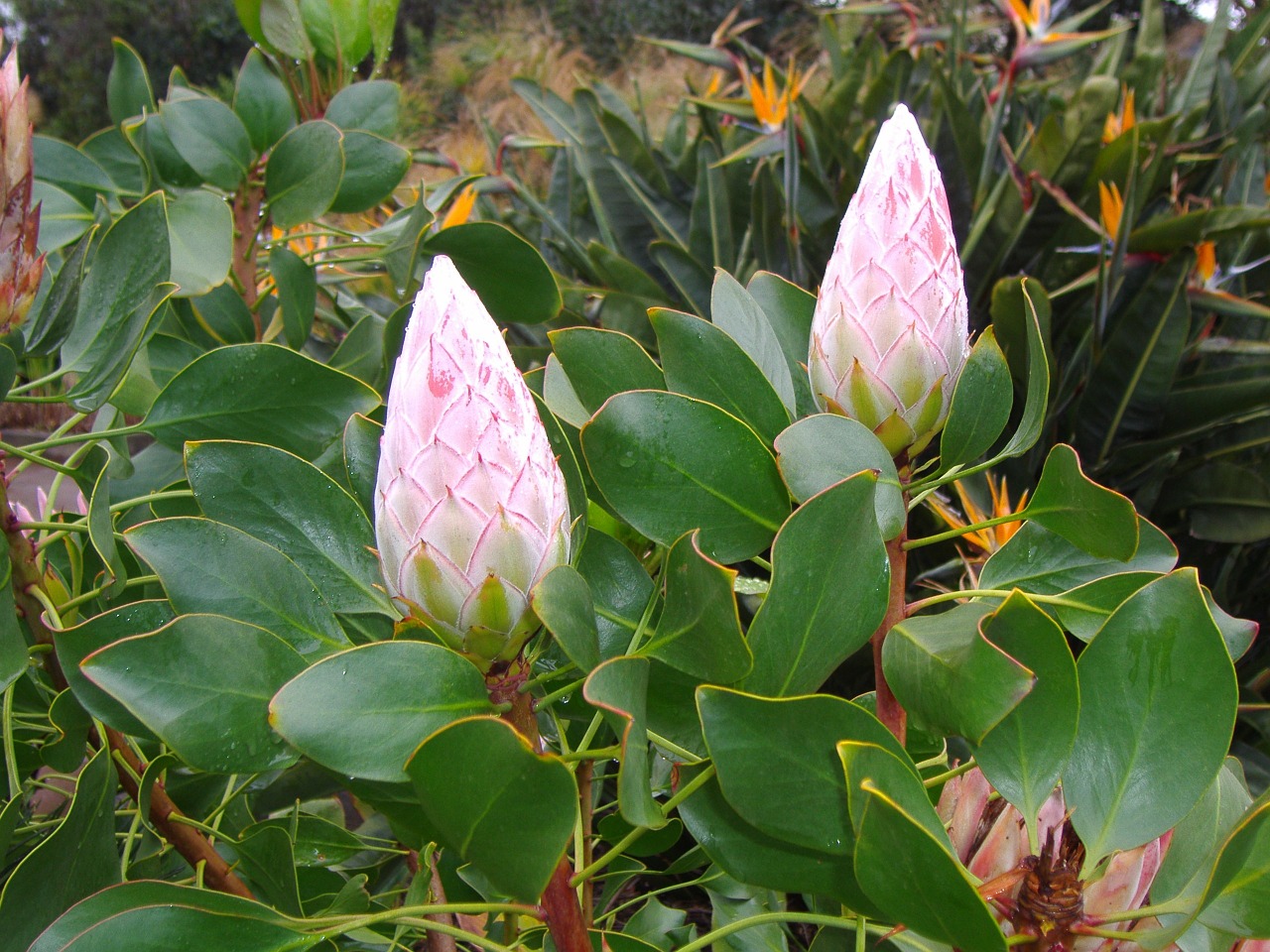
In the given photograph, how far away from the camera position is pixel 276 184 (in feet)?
3.51

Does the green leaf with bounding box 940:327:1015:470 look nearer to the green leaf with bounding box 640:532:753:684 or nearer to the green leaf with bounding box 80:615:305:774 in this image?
the green leaf with bounding box 640:532:753:684

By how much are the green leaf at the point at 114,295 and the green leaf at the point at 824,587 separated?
498mm

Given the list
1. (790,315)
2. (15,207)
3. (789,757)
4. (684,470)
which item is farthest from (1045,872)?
(15,207)

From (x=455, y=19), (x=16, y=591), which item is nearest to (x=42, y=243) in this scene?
(x=16, y=591)

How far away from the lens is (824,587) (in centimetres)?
47

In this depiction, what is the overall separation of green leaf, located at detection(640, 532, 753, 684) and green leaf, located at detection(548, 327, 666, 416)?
13 cm

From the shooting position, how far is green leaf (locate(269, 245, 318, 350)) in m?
0.98

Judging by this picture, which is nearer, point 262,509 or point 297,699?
point 297,699

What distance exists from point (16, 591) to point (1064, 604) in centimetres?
76

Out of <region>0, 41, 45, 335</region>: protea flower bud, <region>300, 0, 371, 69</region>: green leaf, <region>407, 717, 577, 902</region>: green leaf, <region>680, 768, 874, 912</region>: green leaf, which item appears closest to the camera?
<region>407, 717, 577, 902</region>: green leaf

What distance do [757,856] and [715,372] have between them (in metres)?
0.28

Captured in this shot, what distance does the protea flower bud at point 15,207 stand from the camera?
0.69 m

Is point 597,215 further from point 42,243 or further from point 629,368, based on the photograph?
point 629,368

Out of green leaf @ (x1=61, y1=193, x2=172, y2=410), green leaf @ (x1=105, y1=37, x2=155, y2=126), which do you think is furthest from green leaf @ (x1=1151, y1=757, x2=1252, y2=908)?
green leaf @ (x1=105, y1=37, x2=155, y2=126)
